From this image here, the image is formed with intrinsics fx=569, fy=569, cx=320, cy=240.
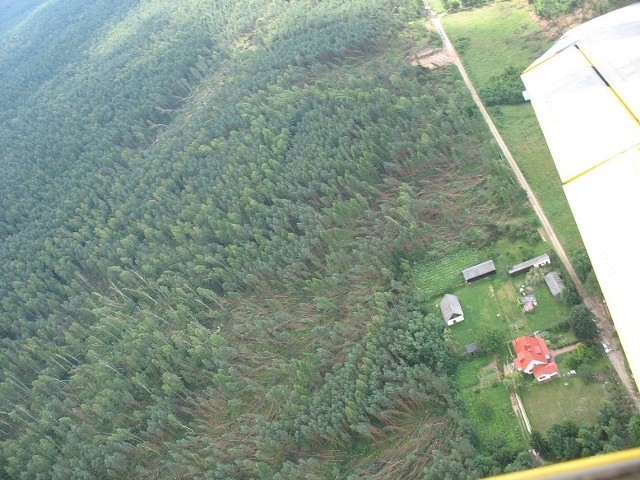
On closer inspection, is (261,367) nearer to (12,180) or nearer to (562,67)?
(562,67)

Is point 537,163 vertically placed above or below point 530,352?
below

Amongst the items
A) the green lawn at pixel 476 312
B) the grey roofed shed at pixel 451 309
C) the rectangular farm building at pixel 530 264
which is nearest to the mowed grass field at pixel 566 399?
the green lawn at pixel 476 312

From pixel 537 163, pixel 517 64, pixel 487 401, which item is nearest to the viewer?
pixel 487 401

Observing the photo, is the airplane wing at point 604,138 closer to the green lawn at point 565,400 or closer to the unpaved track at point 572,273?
the unpaved track at point 572,273

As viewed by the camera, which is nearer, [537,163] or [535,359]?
[535,359]

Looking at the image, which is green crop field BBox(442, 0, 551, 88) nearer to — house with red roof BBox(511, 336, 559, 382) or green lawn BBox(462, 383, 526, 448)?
house with red roof BBox(511, 336, 559, 382)

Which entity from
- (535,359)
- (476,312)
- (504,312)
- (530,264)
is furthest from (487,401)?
(530,264)

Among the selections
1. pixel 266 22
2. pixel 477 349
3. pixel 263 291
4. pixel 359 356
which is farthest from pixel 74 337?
pixel 266 22

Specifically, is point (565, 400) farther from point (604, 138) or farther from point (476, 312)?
point (604, 138)
